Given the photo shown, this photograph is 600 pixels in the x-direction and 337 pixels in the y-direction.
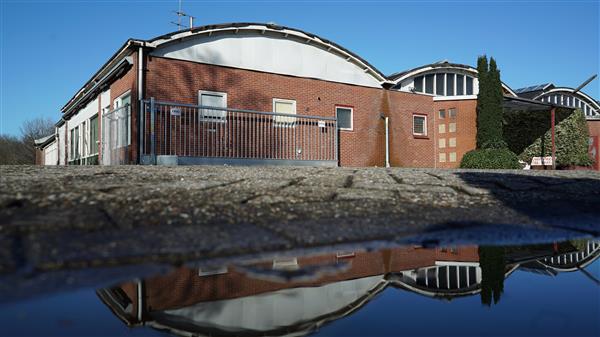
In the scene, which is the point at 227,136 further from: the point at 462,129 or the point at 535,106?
the point at 535,106

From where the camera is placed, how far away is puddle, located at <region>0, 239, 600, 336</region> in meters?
1.15

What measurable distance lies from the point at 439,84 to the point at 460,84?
1.38m

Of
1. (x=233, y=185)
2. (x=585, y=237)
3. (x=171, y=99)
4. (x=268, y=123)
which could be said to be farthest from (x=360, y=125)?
(x=585, y=237)

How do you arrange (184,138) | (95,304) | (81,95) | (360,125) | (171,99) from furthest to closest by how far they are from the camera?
(81,95) < (360,125) < (171,99) < (184,138) < (95,304)

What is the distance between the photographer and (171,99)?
11.2 metres

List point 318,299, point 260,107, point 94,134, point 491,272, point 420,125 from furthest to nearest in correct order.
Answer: point 420,125 < point 94,134 < point 260,107 < point 491,272 < point 318,299

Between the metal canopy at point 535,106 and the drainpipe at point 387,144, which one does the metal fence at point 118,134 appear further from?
the metal canopy at point 535,106

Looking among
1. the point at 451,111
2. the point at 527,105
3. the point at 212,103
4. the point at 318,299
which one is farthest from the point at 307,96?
the point at 318,299

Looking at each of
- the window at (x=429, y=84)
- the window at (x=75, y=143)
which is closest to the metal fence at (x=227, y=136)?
the window at (x=429, y=84)

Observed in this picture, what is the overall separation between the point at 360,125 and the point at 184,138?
21.1ft

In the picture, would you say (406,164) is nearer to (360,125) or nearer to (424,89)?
(360,125)

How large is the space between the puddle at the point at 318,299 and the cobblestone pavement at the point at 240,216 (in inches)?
10.4

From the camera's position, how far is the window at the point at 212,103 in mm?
10891

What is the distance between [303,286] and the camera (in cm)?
147
